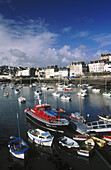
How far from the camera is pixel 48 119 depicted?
2020 centimetres

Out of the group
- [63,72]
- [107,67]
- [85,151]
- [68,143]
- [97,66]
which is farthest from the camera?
[63,72]

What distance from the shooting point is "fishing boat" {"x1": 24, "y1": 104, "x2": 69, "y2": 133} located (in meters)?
18.8

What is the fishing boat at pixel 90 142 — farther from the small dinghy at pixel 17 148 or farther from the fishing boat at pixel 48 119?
the small dinghy at pixel 17 148

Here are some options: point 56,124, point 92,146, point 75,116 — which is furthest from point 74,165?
point 75,116

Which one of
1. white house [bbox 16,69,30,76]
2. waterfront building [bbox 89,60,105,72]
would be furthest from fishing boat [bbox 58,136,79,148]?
white house [bbox 16,69,30,76]

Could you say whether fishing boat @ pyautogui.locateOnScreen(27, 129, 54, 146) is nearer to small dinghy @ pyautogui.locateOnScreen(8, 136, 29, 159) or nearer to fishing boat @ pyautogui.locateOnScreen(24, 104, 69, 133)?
small dinghy @ pyautogui.locateOnScreen(8, 136, 29, 159)

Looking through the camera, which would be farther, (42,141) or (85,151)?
(42,141)

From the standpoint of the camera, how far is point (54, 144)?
15.6 m

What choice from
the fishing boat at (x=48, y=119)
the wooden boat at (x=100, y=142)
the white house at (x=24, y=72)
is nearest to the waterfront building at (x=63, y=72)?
the white house at (x=24, y=72)

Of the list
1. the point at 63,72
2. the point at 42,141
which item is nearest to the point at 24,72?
the point at 63,72

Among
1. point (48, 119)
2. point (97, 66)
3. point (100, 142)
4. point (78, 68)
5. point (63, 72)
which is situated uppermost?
point (97, 66)

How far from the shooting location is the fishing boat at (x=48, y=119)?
61.8 ft

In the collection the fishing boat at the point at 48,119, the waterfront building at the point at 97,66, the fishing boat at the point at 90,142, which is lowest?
the fishing boat at the point at 90,142

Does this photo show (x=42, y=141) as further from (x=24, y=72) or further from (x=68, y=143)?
(x=24, y=72)
